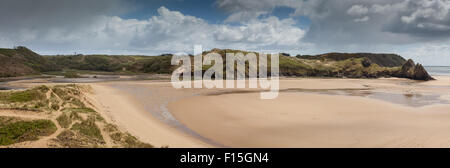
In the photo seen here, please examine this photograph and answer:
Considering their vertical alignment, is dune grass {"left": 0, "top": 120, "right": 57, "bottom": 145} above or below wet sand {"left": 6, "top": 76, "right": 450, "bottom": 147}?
above

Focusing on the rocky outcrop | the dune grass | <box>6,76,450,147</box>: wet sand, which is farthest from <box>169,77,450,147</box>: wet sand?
the rocky outcrop

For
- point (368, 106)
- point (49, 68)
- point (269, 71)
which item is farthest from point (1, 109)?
point (49, 68)

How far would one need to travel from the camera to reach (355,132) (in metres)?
15.3

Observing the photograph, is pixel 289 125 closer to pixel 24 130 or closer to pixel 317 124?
pixel 317 124

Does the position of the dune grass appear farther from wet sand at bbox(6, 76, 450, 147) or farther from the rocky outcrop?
the rocky outcrop

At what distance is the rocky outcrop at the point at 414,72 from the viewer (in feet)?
240

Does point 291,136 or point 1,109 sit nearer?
point 1,109

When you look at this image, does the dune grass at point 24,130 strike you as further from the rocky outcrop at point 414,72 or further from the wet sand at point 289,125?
the rocky outcrop at point 414,72

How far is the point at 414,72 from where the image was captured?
7775cm

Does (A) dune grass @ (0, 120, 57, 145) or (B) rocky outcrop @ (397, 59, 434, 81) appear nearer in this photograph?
(A) dune grass @ (0, 120, 57, 145)

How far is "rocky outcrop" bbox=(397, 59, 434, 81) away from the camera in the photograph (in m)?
73.2

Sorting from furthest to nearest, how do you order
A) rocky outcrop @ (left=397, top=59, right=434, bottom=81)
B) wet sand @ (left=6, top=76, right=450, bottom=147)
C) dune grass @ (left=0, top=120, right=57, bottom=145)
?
rocky outcrop @ (left=397, top=59, right=434, bottom=81) < wet sand @ (left=6, top=76, right=450, bottom=147) < dune grass @ (left=0, top=120, right=57, bottom=145)
